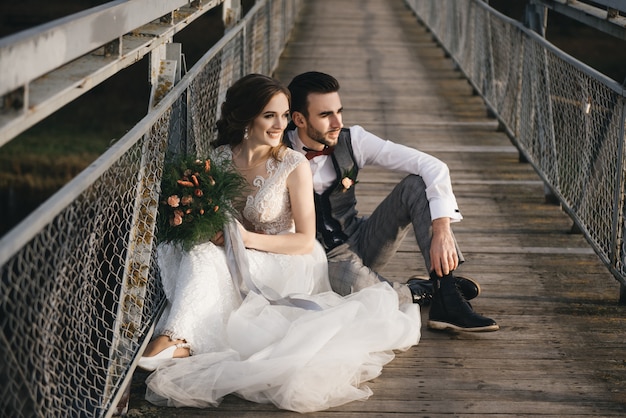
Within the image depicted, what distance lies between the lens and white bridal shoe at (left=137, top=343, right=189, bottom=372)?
3.34 m

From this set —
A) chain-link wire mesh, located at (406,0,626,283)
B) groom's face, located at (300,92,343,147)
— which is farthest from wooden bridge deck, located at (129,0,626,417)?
groom's face, located at (300,92,343,147)

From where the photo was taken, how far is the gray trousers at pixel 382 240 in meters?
3.96

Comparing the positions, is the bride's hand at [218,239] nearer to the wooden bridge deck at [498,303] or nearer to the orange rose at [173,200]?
the orange rose at [173,200]

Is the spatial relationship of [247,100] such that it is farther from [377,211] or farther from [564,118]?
[564,118]

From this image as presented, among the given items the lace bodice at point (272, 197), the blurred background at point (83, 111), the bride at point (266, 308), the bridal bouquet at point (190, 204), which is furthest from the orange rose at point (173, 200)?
the blurred background at point (83, 111)

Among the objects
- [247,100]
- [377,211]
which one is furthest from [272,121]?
[377,211]

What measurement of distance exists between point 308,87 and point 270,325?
102cm

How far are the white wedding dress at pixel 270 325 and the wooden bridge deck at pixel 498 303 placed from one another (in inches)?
2.6

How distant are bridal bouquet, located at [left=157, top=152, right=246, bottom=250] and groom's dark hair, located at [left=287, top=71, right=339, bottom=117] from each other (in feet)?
1.85

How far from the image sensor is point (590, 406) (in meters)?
3.29

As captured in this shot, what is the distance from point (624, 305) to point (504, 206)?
5.52ft

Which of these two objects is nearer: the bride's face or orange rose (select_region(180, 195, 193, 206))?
Answer: orange rose (select_region(180, 195, 193, 206))

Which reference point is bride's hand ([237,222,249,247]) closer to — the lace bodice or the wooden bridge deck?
the lace bodice

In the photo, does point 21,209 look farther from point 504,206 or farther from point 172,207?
point 172,207
